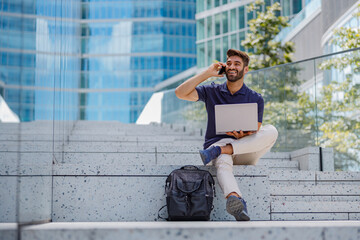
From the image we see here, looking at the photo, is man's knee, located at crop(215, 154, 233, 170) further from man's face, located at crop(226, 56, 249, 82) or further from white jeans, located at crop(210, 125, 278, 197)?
man's face, located at crop(226, 56, 249, 82)

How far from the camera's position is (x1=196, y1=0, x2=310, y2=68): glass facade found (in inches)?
1387

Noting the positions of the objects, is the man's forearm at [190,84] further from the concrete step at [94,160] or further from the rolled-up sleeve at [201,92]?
the concrete step at [94,160]

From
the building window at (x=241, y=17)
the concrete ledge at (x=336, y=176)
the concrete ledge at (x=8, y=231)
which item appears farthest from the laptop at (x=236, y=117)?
the building window at (x=241, y=17)

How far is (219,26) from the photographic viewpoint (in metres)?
36.3

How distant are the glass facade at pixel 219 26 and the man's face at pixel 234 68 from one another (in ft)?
95.7

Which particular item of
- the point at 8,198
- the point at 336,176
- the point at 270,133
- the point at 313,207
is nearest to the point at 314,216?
the point at 313,207

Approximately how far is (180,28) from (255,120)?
5012cm

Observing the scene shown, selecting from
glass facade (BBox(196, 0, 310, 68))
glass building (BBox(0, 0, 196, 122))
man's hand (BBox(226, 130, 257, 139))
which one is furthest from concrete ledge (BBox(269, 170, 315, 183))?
glass building (BBox(0, 0, 196, 122))

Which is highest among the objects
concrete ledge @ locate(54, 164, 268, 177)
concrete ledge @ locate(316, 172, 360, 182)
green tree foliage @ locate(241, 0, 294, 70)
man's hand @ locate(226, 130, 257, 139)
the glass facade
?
the glass facade

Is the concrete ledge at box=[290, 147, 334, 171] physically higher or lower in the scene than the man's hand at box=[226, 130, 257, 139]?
lower

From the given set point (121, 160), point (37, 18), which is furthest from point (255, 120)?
point (37, 18)

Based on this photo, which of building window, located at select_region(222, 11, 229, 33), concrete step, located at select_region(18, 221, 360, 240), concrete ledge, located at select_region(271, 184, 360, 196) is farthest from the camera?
building window, located at select_region(222, 11, 229, 33)

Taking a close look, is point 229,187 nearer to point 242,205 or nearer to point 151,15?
point 242,205

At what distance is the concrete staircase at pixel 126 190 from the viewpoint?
319 cm
